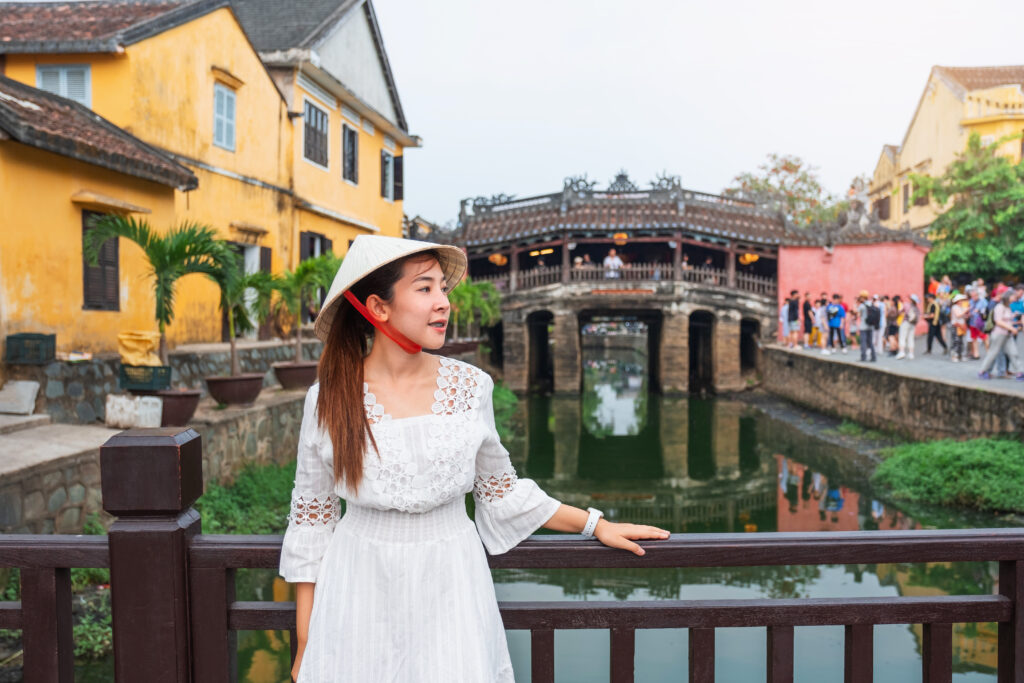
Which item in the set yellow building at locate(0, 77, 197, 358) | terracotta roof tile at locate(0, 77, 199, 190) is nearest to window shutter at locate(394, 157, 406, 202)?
terracotta roof tile at locate(0, 77, 199, 190)

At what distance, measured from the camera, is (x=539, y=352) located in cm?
2852

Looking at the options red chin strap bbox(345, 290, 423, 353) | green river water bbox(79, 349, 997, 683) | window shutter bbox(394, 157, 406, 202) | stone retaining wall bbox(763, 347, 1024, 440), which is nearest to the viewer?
red chin strap bbox(345, 290, 423, 353)

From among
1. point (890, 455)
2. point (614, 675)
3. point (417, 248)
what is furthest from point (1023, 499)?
point (417, 248)

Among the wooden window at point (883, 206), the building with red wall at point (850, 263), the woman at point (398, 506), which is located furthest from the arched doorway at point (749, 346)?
the woman at point (398, 506)

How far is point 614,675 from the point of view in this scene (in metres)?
1.97

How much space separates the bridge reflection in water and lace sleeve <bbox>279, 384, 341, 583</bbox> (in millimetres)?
4847

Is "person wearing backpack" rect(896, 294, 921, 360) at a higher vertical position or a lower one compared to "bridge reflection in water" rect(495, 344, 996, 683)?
higher

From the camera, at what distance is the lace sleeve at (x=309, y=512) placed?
5.75ft

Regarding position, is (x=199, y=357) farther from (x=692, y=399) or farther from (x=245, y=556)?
(x=692, y=399)

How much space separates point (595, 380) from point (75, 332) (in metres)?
26.5

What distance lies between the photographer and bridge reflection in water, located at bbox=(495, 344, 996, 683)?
6.38 metres

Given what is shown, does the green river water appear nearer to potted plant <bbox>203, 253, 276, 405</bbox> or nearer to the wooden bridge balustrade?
potted plant <bbox>203, 253, 276, 405</bbox>

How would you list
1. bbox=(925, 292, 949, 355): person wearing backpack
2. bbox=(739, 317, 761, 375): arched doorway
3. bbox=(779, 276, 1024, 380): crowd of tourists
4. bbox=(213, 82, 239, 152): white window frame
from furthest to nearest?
bbox=(739, 317, 761, 375): arched doorway
bbox=(925, 292, 949, 355): person wearing backpack
bbox=(779, 276, 1024, 380): crowd of tourists
bbox=(213, 82, 239, 152): white window frame

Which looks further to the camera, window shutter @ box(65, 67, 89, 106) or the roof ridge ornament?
the roof ridge ornament
